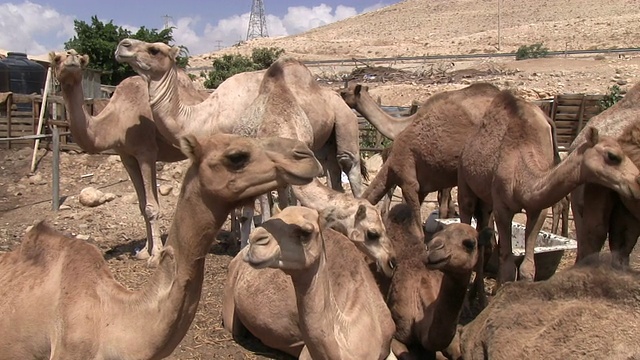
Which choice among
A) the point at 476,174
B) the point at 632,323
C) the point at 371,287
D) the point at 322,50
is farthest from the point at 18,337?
the point at 322,50

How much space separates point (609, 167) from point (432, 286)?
1717mm

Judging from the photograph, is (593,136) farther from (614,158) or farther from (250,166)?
(250,166)

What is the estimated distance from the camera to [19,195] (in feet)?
41.1

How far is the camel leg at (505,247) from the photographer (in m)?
6.62

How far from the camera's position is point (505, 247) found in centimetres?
670

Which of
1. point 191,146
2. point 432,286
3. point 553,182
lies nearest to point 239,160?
point 191,146

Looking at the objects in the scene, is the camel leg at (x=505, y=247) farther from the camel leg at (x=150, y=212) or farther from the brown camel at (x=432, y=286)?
the camel leg at (x=150, y=212)

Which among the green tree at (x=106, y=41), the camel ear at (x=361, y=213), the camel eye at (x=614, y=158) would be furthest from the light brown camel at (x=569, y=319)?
the green tree at (x=106, y=41)

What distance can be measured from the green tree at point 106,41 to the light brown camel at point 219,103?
2029 cm

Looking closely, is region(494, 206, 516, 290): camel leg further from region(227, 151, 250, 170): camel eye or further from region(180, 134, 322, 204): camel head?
region(227, 151, 250, 170): camel eye

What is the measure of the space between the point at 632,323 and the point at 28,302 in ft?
10.3

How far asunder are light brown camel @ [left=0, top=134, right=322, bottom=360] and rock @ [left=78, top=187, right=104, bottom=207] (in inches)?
288

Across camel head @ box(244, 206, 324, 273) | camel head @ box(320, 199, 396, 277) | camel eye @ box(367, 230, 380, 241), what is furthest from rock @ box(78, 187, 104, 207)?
camel head @ box(244, 206, 324, 273)

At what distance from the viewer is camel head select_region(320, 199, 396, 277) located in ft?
18.7
